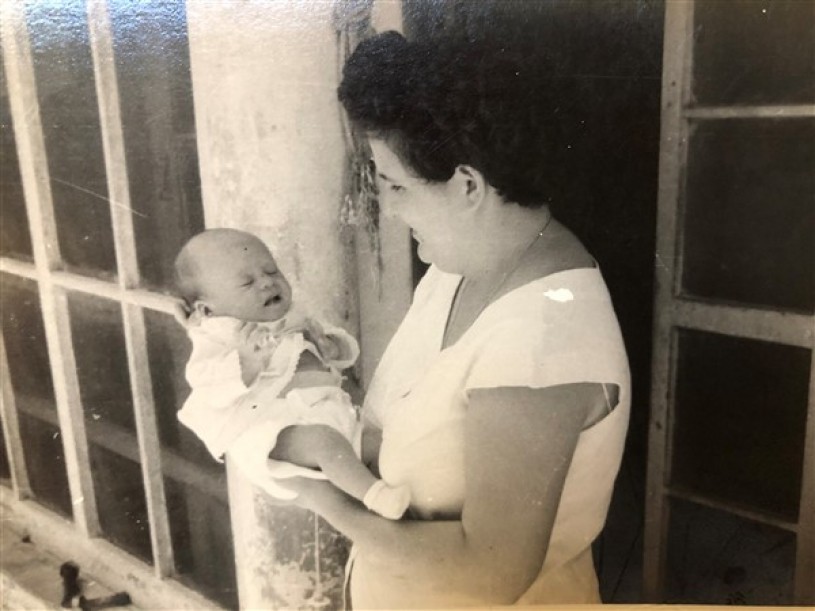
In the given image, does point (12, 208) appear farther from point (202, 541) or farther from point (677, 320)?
point (677, 320)

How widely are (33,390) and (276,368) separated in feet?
1.28

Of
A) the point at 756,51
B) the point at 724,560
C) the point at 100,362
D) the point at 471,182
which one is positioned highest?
the point at 756,51

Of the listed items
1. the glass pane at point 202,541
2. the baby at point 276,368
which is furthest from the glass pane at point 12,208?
the glass pane at point 202,541

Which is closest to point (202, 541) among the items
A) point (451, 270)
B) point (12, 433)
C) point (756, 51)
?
point (12, 433)

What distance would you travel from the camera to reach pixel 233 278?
888 mm

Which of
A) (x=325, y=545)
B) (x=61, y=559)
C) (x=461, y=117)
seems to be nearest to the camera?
(x=461, y=117)

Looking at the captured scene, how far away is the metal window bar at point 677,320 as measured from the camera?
87 cm

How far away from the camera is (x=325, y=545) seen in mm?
954

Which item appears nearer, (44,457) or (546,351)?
(546,351)

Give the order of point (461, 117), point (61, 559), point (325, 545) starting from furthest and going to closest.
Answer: point (61, 559), point (325, 545), point (461, 117)

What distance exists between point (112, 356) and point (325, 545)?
394 millimetres

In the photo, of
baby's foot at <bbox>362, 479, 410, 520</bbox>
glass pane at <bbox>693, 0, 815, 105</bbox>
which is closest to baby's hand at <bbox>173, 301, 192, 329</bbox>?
baby's foot at <bbox>362, 479, 410, 520</bbox>

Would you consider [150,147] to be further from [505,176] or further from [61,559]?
[61,559]

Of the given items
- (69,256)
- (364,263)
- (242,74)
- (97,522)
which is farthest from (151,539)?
(242,74)
